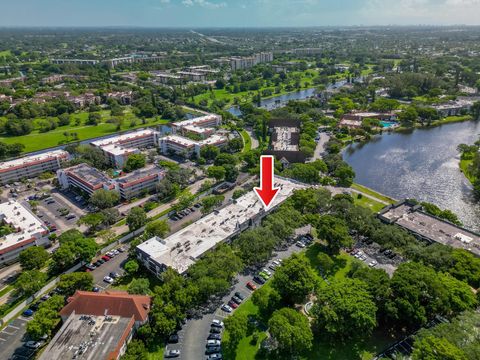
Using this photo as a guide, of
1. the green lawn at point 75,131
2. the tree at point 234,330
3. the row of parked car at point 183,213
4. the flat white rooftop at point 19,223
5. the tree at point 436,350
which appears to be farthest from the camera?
the green lawn at point 75,131

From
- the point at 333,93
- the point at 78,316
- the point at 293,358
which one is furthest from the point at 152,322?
the point at 333,93

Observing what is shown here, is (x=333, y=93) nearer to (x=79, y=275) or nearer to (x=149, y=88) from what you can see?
(x=149, y=88)

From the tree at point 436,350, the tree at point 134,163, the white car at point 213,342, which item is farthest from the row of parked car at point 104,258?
the tree at point 436,350

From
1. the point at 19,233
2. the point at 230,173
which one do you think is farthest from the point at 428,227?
the point at 19,233

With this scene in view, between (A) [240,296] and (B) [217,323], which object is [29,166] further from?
(B) [217,323]

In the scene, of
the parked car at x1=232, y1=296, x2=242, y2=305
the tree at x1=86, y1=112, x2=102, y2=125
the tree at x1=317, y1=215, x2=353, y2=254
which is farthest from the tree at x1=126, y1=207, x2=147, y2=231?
the tree at x1=86, y1=112, x2=102, y2=125

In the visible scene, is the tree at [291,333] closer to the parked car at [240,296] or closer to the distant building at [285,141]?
the parked car at [240,296]
